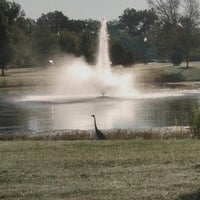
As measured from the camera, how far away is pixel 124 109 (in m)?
33.9

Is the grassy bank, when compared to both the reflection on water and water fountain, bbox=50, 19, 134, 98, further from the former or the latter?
the reflection on water

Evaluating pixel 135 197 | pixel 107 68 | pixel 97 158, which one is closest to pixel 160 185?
pixel 135 197

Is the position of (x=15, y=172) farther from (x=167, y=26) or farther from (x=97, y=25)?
(x=97, y=25)

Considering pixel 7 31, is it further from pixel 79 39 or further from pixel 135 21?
pixel 135 21

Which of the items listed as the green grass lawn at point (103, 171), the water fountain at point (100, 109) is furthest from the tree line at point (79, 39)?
the green grass lawn at point (103, 171)

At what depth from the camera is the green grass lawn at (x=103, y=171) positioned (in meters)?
9.21

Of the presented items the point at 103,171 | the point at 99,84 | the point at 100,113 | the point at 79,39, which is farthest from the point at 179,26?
the point at 103,171

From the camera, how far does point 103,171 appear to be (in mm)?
10727

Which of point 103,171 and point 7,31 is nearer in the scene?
point 103,171

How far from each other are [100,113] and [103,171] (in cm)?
2126

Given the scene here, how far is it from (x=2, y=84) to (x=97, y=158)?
57361 millimetres

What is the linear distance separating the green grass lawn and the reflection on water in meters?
10.6

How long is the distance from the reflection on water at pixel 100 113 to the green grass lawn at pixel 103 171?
1063 cm

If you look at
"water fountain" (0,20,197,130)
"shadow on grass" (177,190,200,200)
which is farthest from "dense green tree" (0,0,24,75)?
"shadow on grass" (177,190,200,200)
